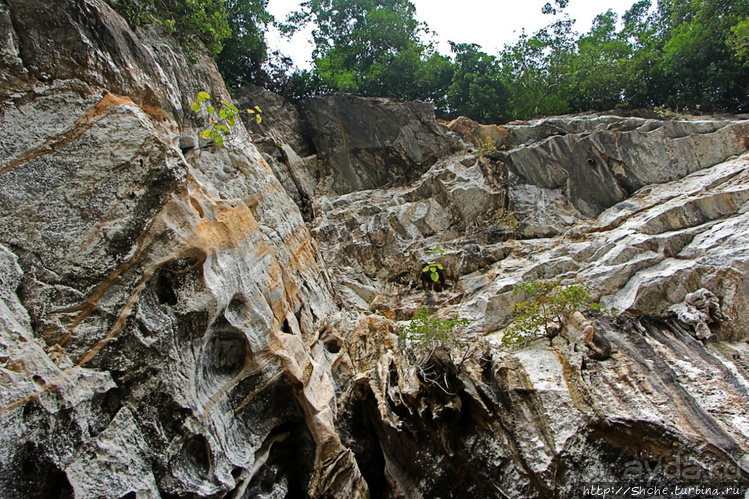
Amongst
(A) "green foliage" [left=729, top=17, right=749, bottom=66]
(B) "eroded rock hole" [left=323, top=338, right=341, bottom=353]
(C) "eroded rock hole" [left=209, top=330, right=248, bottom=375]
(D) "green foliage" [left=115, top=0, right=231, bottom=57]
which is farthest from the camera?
(A) "green foliage" [left=729, top=17, right=749, bottom=66]

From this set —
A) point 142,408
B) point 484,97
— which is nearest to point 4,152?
point 142,408

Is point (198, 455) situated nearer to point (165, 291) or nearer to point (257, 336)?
point (257, 336)

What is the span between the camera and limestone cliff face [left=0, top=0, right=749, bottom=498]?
18.9 feet

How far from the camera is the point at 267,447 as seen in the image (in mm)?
7691

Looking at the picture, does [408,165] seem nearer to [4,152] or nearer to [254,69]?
[254,69]

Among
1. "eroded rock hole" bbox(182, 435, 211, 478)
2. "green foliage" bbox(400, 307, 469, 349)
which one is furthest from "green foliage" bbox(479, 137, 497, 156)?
"eroded rock hole" bbox(182, 435, 211, 478)

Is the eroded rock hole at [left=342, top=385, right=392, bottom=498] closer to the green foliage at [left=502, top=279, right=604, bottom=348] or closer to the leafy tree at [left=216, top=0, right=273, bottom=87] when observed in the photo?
the green foliage at [left=502, top=279, right=604, bottom=348]

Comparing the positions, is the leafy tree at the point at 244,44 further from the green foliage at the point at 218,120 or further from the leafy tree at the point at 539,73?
the leafy tree at the point at 539,73

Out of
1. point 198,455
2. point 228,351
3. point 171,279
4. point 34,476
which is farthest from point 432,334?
point 34,476

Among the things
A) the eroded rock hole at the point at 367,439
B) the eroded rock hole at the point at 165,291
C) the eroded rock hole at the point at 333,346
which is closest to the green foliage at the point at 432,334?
the eroded rock hole at the point at 367,439

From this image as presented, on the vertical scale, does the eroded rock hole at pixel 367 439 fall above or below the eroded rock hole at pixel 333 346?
below

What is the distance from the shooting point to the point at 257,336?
7.80 meters

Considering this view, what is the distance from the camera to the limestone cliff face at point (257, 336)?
5.75 metres

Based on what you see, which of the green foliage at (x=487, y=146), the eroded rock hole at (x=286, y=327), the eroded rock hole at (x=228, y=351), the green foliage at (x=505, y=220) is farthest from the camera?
the green foliage at (x=487, y=146)
